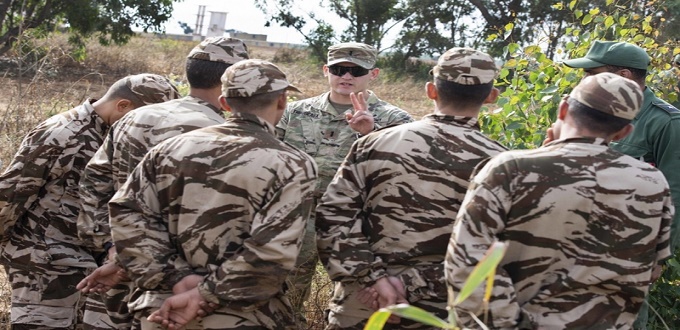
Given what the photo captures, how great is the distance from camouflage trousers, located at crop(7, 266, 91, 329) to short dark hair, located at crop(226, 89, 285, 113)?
1.87 m

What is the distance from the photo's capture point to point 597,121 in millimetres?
3203

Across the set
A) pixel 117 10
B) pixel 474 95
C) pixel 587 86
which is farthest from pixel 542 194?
pixel 117 10

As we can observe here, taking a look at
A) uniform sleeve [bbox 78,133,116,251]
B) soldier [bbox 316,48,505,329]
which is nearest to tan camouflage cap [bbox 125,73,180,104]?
uniform sleeve [bbox 78,133,116,251]

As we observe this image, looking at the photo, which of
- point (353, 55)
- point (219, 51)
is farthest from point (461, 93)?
point (353, 55)

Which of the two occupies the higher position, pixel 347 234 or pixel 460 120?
pixel 460 120

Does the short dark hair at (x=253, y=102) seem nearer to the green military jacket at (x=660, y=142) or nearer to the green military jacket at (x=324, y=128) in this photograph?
the green military jacket at (x=324, y=128)

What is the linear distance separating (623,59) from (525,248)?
167 cm

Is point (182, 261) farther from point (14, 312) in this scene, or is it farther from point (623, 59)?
point (623, 59)

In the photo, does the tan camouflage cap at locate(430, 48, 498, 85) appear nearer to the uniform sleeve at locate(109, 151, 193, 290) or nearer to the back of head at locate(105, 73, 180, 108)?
the uniform sleeve at locate(109, 151, 193, 290)

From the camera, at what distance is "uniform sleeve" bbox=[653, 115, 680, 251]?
433cm

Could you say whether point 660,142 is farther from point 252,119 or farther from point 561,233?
point 252,119

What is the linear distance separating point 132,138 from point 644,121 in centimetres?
236

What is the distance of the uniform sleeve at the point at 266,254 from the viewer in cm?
343

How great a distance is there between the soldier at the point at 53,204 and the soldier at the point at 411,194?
1.52 metres
